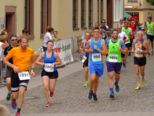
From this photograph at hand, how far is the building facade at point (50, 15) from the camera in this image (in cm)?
2531

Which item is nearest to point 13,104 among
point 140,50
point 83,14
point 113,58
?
point 113,58

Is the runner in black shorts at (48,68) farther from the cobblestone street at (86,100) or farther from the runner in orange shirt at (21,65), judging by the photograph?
the runner in orange shirt at (21,65)

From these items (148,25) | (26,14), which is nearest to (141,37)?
(26,14)

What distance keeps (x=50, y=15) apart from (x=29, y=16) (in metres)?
3.91

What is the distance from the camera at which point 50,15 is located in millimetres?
31625

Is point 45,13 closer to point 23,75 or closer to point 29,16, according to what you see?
point 29,16

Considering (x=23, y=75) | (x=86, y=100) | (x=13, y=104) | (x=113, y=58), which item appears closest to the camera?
(x=23, y=75)

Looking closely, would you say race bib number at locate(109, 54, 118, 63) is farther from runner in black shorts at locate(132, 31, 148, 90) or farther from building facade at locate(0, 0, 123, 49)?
building facade at locate(0, 0, 123, 49)

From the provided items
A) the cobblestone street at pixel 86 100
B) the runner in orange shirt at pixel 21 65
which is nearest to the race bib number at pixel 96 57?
the cobblestone street at pixel 86 100

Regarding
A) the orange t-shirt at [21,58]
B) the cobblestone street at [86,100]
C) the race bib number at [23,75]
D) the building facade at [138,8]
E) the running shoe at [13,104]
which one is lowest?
the cobblestone street at [86,100]

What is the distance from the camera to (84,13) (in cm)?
3866

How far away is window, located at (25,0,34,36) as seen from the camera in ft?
90.0

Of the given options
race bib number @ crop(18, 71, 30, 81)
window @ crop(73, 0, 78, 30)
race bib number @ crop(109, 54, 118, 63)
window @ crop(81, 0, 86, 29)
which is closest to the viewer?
race bib number @ crop(18, 71, 30, 81)

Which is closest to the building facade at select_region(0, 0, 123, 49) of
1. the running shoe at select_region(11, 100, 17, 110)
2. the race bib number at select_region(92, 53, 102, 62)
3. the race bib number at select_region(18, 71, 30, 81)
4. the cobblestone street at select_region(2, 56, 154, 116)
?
the cobblestone street at select_region(2, 56, 154, 116)
